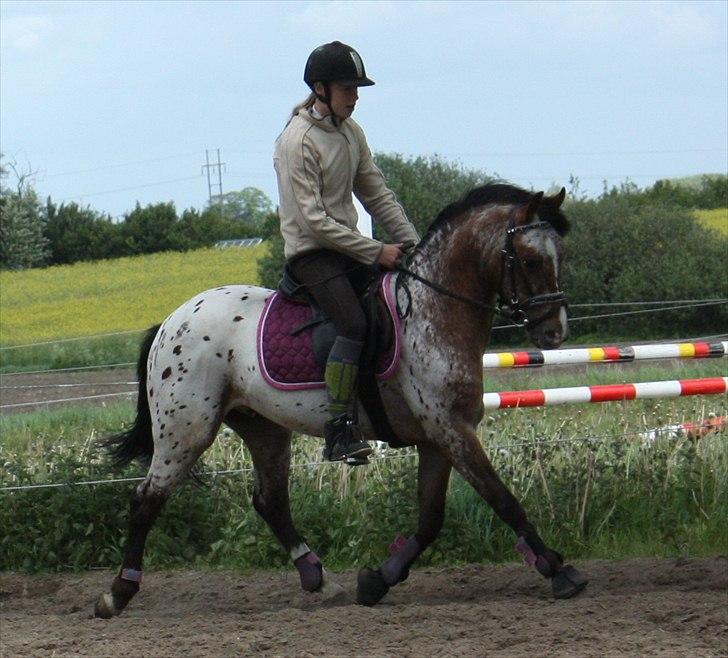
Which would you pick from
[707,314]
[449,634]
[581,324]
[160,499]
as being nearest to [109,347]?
[581,324]

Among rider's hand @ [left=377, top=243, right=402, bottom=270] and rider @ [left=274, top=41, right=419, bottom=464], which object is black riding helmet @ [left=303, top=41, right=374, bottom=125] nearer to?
rider @ [left=274, top=41, right=419, bottom=464]

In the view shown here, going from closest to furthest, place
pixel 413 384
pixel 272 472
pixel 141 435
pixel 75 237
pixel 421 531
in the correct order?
pixel 413 384 < pixel 421 531 < pixel 272 472 < pixel 141 435 < pixel 75 237

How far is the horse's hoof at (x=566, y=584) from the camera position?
6.12 m

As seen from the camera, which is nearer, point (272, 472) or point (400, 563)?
point (400, 563)

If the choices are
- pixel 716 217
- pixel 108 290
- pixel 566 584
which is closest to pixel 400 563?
pixel 566 584

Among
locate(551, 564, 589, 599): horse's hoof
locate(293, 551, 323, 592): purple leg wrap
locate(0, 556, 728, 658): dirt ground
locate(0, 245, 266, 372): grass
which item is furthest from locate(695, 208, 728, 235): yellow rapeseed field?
locate(551, 564, 589, 599): horse's hoof

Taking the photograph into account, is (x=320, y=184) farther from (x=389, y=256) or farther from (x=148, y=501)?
(x=148, y=501)

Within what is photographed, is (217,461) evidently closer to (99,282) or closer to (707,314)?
(707,314)

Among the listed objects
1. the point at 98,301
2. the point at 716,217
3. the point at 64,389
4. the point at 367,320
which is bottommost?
the point at 64,389

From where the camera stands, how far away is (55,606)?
7.25m

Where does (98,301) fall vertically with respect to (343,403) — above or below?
below

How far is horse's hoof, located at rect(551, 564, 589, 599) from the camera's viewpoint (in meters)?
6.12

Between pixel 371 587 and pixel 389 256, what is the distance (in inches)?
64.6

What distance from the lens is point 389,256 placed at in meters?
6.30
